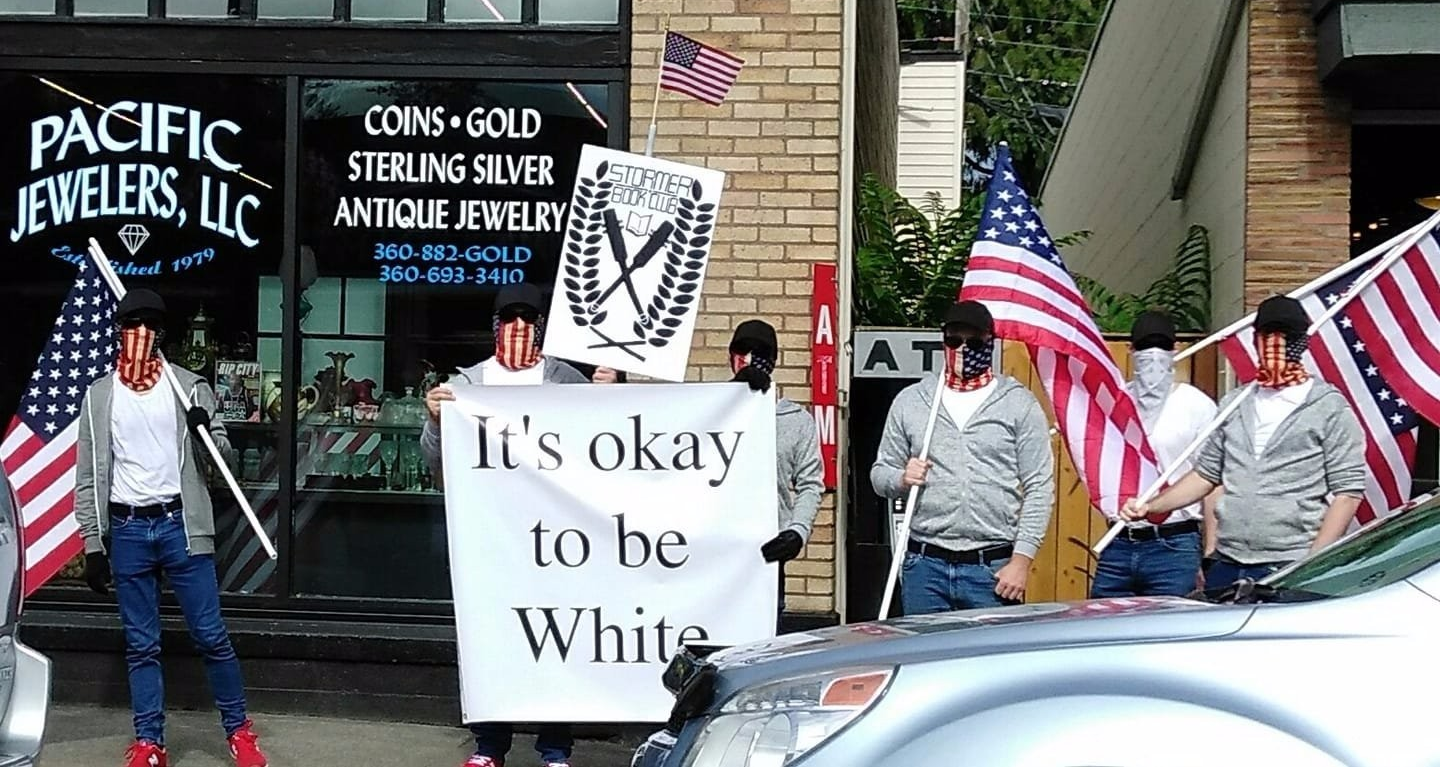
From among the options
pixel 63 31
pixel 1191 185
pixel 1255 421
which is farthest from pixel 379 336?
pixel 1191 185

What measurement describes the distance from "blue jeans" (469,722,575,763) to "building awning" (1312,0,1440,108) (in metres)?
4.68

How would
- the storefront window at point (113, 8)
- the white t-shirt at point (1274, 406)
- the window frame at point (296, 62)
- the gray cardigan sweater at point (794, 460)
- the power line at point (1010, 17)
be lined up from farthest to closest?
the power line at point (1010, 17) → the storefront window at point (113, 8) → the window frame at point (296, 62) → the gray cardigan sweater at point (794, 460) → the white t-shirt at point (1274, 406)

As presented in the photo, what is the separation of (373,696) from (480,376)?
212cm

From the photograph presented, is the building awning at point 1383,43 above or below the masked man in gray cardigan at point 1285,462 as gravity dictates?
above

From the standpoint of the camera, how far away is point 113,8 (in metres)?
8.39

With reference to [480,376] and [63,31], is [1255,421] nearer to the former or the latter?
[480,376]

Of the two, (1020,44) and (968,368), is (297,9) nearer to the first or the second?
(968,368)

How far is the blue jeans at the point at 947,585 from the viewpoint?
6305mm

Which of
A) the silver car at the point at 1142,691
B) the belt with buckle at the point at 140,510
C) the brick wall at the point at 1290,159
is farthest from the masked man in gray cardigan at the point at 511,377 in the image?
the brick wall at the point at 1290,159

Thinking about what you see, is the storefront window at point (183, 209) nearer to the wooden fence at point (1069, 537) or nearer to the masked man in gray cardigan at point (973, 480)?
the masked man in gray cardigan at point (973, 480)

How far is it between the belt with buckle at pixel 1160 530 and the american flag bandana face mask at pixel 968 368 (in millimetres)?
991

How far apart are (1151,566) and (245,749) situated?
12.2 ft

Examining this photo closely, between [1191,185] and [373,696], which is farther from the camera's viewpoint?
[1191,185]

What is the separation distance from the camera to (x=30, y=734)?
4.57 m
